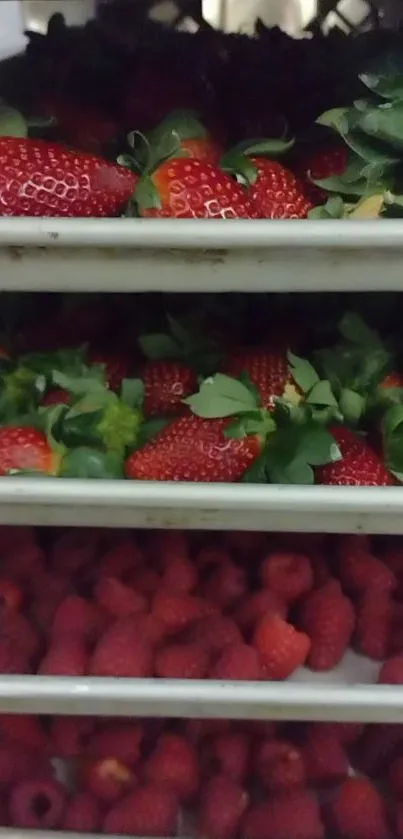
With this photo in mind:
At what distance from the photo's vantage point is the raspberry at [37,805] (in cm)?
82

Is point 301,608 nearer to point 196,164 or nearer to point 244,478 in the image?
point 244,478

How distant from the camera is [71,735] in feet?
A: 2.81

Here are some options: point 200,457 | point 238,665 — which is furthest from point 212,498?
point 238,665

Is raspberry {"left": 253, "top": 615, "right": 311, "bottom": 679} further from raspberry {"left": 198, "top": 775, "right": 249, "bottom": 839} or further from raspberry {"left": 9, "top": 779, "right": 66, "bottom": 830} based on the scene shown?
raspberry {"left": 9, "top": 779, "right": 66, "bottom": 830}

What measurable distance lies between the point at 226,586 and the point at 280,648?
0.11 meters

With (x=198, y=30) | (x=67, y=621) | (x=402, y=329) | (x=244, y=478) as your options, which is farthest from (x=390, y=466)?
(x=198, y=30)

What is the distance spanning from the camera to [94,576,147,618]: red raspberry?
853 millimetres

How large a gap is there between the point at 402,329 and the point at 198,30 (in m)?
0.37

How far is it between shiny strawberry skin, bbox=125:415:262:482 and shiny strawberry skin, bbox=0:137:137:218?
194 mm

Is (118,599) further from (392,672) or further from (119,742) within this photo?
(392,672)

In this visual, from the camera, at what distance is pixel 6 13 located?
35.3 inches

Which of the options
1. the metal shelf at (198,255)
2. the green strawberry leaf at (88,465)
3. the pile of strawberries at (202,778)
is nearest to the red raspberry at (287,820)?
the pile of strawberries at (202,778)

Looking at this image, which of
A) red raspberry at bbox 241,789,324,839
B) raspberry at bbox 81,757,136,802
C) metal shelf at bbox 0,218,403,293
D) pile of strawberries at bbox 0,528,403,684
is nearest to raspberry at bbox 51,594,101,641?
pile of strawberries at bbox 0,528,403,684

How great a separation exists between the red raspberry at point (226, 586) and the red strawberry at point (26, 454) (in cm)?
24
